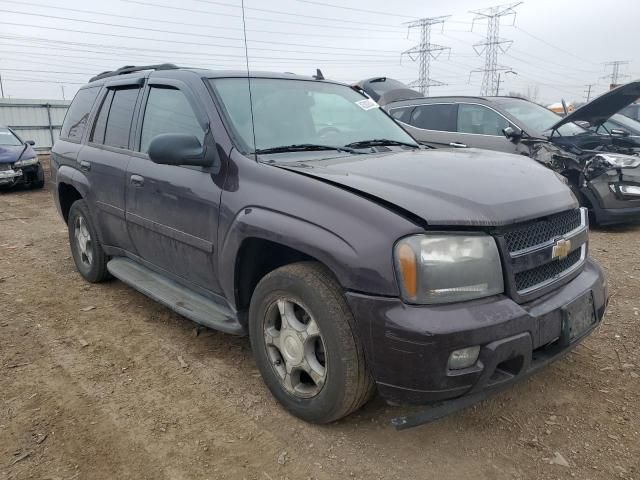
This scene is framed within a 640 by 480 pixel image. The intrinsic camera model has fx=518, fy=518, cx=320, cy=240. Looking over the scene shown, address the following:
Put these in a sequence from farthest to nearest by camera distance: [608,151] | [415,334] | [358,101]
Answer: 1. [608,151]
2. [358,101]
3. [415,334]

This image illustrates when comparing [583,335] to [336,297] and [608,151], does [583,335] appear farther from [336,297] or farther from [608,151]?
[608,151]

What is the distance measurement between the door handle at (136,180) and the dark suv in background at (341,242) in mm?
30

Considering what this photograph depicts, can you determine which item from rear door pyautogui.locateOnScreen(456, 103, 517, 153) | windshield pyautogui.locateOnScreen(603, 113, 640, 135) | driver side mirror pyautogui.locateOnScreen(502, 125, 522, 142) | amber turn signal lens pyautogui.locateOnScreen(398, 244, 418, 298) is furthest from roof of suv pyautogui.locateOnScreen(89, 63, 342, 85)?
windshield pyautogui.locateOnScreen(603, 113, 640, 135)

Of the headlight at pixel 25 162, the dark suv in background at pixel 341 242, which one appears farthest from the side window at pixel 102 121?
the headlight at pixel 25 162

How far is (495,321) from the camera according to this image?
82.4 inches

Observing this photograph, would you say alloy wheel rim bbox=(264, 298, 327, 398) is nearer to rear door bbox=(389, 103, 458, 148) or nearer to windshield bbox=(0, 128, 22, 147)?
rear door bbox=(389, 103, 458, 148)

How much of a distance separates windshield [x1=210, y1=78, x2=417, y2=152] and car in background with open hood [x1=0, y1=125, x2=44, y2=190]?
10257mm

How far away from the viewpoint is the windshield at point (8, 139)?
40.1 feet

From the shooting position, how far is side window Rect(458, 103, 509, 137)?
24.1ft

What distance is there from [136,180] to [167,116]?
50 cm

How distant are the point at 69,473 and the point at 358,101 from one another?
9.70ft

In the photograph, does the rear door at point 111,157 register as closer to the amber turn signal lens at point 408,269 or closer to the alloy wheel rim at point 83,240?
the alloy wheel rim at point 83,240

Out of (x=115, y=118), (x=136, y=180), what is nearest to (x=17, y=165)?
(x=115, y=118)

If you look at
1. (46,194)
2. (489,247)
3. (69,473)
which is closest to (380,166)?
(489,247)
